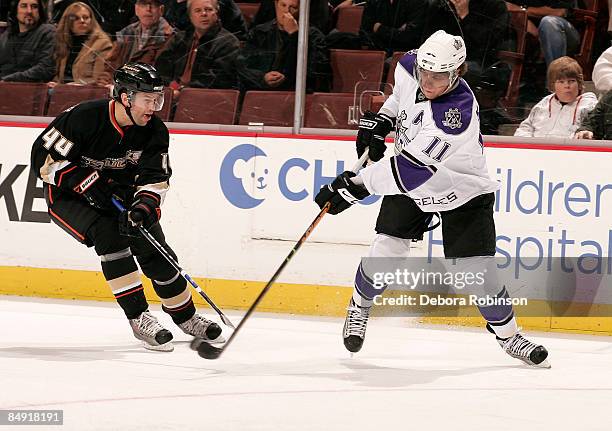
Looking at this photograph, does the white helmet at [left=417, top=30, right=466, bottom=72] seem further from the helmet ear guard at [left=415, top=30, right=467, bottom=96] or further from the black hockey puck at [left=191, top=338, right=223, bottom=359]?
the black hockey puck at [left=191, top=338, right=223, bottom=359]

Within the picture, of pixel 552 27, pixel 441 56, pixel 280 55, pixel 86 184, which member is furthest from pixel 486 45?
pixel 86 184

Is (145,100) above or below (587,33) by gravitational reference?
below

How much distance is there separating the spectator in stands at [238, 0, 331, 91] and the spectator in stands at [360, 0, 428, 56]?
0.22 m

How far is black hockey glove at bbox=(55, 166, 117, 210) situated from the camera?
390 cm

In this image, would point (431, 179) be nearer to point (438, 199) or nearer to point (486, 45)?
point (438, 199)

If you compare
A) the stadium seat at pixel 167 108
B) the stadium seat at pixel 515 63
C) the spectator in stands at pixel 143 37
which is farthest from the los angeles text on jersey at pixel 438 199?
the spectator in stands at pixel 143 37

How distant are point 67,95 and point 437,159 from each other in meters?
2.46

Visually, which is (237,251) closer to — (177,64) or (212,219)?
(212,219)

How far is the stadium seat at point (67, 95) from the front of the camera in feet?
17.8

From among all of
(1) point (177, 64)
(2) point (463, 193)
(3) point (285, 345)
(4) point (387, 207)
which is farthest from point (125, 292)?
(1) point (177, 64)

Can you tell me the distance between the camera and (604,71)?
4758 millimetres

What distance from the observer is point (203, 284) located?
5.10 m

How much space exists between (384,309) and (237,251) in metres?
0.72

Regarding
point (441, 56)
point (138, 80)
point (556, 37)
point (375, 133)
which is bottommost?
point (375, 133)
